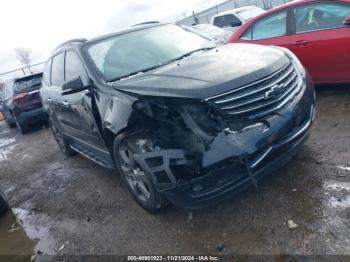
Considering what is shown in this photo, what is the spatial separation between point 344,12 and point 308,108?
2.39 meters

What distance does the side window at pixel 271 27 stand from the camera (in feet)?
18.9

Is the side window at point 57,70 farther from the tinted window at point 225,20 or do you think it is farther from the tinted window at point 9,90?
the tinted window at point 225,20

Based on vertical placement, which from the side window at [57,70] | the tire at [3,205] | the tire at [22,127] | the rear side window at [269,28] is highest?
the side window at [57,70]

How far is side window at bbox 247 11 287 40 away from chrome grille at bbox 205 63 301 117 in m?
2.87

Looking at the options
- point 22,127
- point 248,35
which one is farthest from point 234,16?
point 22,127

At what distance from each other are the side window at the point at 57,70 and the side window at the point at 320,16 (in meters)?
3.62

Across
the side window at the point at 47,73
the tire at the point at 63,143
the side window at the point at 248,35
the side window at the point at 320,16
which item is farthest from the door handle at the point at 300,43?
the tire at the point at 63,143

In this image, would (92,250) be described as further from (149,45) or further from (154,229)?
(149,45)

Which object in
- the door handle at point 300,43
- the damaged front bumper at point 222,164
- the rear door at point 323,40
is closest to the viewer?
the damaged front bumper at point 222,164

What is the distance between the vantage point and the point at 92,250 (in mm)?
3449

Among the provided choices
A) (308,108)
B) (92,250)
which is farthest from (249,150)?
(92,250)

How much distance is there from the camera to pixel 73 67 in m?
4.64

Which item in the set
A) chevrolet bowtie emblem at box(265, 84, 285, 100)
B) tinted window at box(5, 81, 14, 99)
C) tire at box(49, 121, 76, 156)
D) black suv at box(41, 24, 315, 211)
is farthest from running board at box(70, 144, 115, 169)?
tinted window at box(5, 81, 14, 99)

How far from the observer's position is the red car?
197 inches
